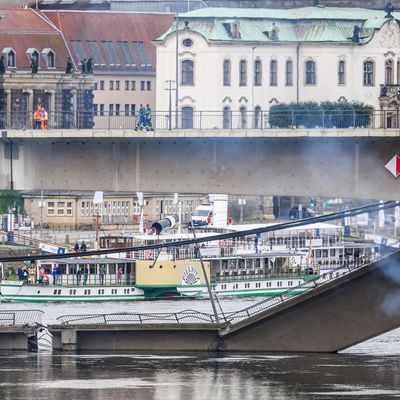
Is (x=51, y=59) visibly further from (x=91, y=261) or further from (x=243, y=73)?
(x=91, y=261)

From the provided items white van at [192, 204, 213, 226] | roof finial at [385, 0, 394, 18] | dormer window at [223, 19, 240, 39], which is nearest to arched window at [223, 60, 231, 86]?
dormer window at [223, 19, 240, 39]

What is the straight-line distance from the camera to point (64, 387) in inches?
2746

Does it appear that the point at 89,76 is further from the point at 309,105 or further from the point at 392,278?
the point at 392,278

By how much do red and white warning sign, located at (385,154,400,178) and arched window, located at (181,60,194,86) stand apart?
8589 centimetres

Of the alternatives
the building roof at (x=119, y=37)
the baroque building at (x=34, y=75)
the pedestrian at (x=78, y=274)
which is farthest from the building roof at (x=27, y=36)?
the pedestrian at (x=78, y=274)

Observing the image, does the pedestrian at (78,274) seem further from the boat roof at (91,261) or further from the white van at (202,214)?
the white van at (202,214)

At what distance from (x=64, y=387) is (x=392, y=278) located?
12328 mm

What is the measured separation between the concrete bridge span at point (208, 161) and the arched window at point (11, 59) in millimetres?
95903

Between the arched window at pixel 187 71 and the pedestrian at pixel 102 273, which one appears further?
the arched window at pixel 187 71

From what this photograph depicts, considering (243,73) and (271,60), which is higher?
(271,60)

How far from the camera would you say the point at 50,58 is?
177m

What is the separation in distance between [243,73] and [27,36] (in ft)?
63.0

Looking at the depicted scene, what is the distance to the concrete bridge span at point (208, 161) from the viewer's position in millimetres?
76250

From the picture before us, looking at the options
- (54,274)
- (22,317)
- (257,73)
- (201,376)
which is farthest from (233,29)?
(201,376)
